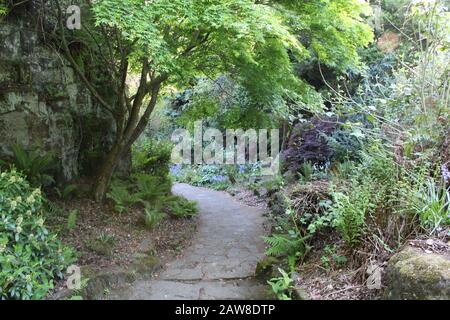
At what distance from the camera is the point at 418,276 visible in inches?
104

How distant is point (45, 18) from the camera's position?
18.9 ft

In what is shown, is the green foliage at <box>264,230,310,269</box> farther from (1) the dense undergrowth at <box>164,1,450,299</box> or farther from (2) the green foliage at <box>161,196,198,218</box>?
(2) the green foliage at <box>161,196,198,218</box>

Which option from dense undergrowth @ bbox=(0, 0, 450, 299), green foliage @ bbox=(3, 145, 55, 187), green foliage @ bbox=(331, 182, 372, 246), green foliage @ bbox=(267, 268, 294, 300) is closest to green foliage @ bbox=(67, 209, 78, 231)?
dense undergrowth @ bbox=(0, 0, 450, 299)

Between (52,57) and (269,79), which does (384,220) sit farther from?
(52,57)

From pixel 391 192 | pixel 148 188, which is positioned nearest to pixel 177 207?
pixel 148 188

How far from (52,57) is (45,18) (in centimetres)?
58

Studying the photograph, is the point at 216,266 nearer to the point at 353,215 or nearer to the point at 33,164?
→ the point at 353,215

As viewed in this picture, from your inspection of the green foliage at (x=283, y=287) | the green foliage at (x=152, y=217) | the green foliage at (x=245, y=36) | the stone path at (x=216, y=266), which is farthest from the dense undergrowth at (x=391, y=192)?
the green foliage at (x=152, y=217)

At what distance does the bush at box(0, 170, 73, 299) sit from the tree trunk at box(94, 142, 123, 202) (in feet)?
5.88

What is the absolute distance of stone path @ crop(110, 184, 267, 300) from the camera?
3986mm

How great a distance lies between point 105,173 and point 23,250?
261 centimetres

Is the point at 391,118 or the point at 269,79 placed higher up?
the point at 269,79

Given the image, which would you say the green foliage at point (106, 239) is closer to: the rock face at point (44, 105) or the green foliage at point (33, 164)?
the green foliage at point (33, 164)
